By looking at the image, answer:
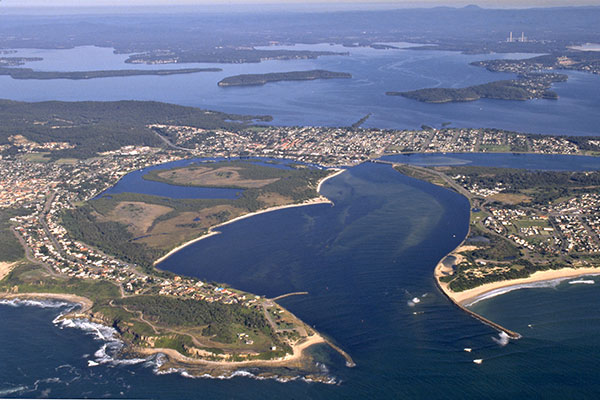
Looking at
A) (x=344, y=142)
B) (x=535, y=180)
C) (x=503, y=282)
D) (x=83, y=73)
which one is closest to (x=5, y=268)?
(x=503, y=282)

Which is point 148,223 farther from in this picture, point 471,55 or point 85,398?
point 471,55

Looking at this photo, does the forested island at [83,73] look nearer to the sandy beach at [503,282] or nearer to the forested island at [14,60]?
the forested island at [14,60]

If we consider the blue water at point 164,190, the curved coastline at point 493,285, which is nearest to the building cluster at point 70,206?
the blue water at point 164,190

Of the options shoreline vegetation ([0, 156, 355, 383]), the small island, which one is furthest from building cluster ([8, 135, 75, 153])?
the small island

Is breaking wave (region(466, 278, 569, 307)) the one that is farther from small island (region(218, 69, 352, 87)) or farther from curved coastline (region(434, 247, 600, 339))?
small island (region(218, 69, 352, 87))

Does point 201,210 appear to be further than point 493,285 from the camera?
Yes

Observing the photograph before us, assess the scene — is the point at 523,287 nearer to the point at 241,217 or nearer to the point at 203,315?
the point at 203,315

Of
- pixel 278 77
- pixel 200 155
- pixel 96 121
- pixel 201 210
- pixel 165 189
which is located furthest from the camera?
pixel 278 77
